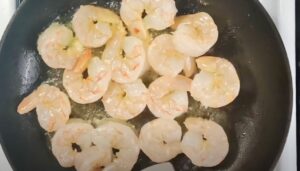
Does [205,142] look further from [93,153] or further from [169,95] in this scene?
[93,153]

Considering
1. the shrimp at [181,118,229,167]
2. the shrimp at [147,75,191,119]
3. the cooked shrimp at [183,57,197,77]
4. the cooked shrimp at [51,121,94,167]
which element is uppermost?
the cooked shrimp at [183,57,197,77]

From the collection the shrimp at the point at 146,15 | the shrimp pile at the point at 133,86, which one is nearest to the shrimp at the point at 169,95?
the shrimp pile at the point at 133,86

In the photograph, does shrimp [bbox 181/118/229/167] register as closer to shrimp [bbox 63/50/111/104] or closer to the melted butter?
the melted butter

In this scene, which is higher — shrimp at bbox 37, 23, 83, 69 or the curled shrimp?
shrimp at bbox 37, 23, 83, 69

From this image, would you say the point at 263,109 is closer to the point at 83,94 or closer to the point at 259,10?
the point at 259,10

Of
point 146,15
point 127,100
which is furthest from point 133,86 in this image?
point 146,15

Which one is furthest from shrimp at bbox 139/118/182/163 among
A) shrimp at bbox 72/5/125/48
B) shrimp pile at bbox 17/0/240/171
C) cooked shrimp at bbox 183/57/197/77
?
shrimp at bbox 72/5/125/48

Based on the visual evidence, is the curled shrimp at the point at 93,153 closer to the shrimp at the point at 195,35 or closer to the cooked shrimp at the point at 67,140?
the cooked shrimp at the point at 67,140

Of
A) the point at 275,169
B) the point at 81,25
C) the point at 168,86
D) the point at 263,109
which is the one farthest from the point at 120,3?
the point at 275,169
